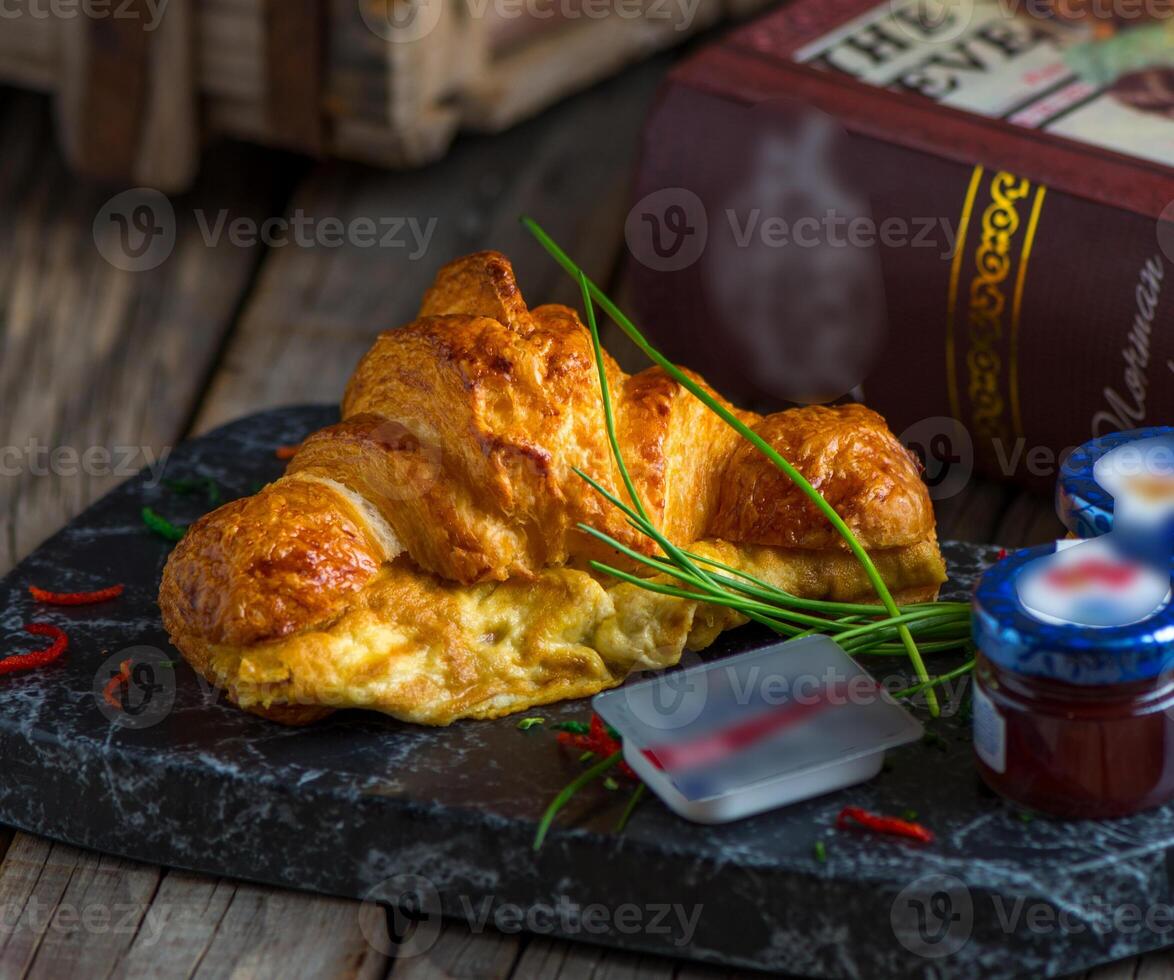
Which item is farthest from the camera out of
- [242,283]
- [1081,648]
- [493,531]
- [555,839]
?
[242,283]

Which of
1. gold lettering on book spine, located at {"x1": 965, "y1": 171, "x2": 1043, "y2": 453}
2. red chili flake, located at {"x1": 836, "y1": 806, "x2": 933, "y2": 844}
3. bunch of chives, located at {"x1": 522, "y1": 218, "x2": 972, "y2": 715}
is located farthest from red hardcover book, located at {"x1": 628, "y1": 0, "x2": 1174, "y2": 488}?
red chili flake, located at {"x1": 836, "y1": 806, "x2": 933, "y2": 844}

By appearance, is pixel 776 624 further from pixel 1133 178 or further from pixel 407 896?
pixel 1133 178

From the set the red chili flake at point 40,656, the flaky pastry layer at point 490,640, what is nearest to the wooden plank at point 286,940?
the flaky pastry layer at point 490,640

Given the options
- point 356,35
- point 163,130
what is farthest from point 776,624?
point 163,130

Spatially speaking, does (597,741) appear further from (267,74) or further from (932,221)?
(267,74)

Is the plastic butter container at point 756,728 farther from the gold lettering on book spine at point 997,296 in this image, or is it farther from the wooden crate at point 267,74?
the wooden crate at point 267,74

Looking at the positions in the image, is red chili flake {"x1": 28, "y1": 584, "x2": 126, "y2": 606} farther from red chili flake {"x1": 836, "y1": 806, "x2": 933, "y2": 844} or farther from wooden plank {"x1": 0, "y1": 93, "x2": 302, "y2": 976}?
red chili flake {"x1": 836, "y1": 806, "x2": 933, "y2": 844}

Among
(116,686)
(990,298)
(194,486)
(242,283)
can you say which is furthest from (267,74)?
(116,686)
